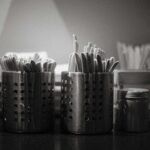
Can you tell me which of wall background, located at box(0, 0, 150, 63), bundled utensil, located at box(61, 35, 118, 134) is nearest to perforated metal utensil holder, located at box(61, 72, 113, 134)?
bundled utensil, located at box(61, 35, 118, 134)

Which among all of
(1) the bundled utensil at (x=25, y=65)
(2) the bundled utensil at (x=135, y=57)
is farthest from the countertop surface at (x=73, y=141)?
(2) the bundled utensil at (x=135, y=57)

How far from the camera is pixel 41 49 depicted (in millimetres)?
1381

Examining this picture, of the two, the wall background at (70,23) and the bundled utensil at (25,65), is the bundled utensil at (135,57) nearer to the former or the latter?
the wall background at (70,23)

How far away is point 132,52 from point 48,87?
1.50ft

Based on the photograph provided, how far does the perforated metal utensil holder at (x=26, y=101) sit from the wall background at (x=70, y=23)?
458 mm

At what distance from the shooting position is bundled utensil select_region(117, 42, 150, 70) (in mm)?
1264

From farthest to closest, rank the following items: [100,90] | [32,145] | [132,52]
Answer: [132,52], [100,90], [32,145]

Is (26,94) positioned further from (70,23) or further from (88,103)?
(70,23)

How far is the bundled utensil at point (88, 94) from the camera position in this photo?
35.8 inches

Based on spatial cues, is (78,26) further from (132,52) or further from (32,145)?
(32,145)

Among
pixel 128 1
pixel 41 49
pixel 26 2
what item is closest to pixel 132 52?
pixel 128 1

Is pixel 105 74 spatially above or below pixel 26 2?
below

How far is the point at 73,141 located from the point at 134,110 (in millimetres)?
204

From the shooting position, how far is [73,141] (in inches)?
33.7
